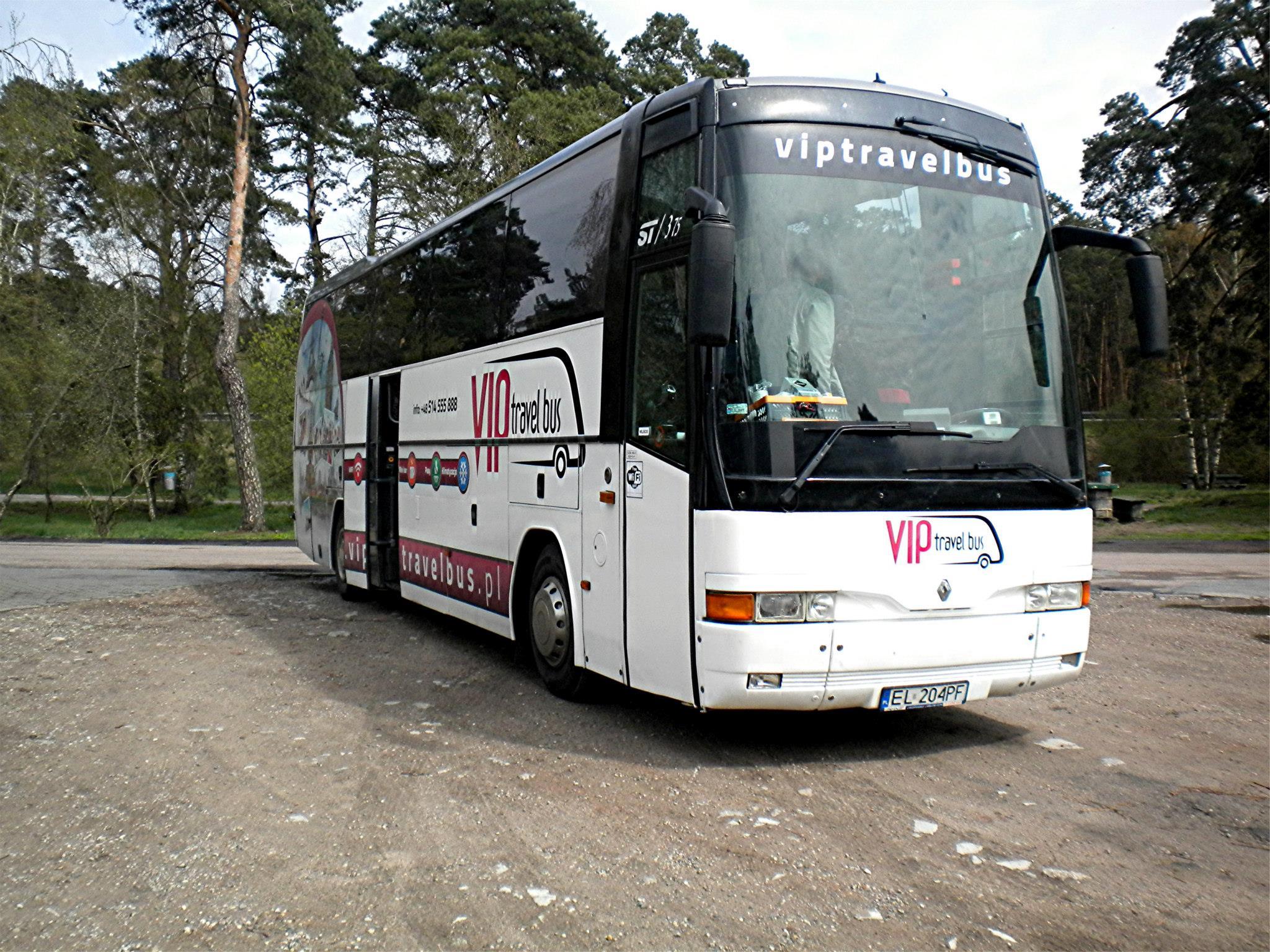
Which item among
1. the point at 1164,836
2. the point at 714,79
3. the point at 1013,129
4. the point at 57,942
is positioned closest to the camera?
the point at 57,942

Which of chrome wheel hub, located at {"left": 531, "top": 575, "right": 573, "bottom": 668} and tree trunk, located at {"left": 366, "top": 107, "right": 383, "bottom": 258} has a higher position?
tree trunk, located at {"left": 366, "top": 107, "right": 383, "bottom": 258}

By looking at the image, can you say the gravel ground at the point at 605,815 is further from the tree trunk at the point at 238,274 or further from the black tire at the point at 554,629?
the tree trunk at the point at 238,274

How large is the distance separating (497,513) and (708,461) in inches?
131

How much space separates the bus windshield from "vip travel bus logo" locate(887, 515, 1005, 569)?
28 cm

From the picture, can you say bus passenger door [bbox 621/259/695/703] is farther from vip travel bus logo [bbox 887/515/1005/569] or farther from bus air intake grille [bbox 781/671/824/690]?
vip travel bus logo [bbox 887/515/1005/569]

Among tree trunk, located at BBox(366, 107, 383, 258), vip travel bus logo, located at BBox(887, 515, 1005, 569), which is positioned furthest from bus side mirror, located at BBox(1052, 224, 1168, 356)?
tree trunk, located at BBox(366, 107, 383, 258)

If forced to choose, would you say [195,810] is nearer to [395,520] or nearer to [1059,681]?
[1059,681]

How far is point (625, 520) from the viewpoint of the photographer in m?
6.85

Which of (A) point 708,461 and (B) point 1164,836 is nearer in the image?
(B) point 1164,836

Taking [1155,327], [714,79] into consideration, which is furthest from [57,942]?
[1155,327]

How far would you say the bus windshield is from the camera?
5.98 metres

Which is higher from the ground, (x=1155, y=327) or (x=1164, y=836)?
(x=1155, y=327)

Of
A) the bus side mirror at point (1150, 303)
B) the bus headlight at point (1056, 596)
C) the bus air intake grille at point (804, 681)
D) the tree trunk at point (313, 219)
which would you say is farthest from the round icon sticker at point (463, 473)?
the tree trunk at point (313, 219)

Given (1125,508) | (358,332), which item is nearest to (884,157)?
(358,332)
